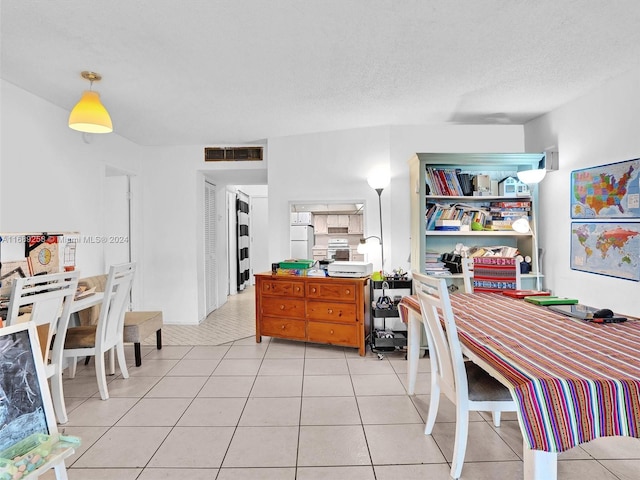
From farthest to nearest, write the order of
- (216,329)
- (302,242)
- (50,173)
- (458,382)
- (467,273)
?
(216,329)
(302,242)
(50,173)
(467,273)
(458,382)

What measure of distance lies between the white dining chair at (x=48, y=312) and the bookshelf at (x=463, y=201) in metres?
2.99

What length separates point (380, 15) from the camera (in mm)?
2170

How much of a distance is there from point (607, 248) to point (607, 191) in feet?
1.48

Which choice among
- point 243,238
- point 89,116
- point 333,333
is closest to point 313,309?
point 333,333

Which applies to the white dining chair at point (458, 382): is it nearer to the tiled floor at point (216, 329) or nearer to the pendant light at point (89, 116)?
the pendant light at point (89, 116)

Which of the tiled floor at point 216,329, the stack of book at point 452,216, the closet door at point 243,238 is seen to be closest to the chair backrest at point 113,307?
the tiled floor at point 216,329

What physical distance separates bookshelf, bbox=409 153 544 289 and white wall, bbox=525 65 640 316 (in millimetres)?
161

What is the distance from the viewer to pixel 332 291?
3.90 m

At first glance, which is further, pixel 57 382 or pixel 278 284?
pixel 278 284

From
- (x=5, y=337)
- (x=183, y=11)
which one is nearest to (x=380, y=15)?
(x=183, y=11)

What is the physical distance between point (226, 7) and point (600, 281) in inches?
133

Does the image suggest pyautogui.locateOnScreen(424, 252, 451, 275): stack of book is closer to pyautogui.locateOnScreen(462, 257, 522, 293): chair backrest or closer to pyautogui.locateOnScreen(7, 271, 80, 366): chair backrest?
pyautogui.locateOnScreen(462, 257, 522, 293): chair backrest

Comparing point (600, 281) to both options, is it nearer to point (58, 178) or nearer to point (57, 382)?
point (57, 382)

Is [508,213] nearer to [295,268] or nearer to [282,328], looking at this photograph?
[295,268]
